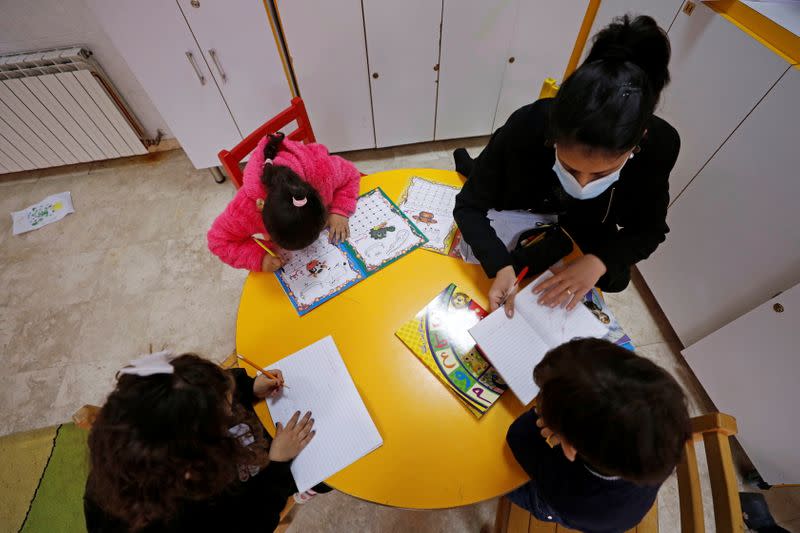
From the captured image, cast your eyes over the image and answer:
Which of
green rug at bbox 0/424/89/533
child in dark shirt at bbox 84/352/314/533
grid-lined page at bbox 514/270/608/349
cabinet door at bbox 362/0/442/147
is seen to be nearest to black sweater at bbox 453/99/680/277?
grid-lined page at bbox 514/270/608/349

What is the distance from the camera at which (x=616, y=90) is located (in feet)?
2.37

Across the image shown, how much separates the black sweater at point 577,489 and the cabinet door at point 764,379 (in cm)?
95

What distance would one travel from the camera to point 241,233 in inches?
48.8

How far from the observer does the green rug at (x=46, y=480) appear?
1.44 meters

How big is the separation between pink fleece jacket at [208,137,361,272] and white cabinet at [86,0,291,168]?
2.98ft

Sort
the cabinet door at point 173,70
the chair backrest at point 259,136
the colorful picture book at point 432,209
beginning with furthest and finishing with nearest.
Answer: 1. the cabinet door at point 173,70
2. the chair backrest at point 259,136
3. the colorful picture book at point 432,209

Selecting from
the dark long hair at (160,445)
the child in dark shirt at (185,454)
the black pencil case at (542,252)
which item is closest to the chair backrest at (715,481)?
the black pencil case at (542,252)

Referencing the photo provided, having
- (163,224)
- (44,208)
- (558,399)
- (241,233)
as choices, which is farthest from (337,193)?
(44,208)

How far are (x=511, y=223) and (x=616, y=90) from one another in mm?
537

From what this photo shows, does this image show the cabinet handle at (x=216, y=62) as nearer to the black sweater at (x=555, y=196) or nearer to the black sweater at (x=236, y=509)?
the black sweater at (x=555, y=196)

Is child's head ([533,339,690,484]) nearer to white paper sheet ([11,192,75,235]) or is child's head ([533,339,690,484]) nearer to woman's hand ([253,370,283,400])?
woman's hand ([253,370,283,400])

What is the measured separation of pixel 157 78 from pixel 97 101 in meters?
0.65

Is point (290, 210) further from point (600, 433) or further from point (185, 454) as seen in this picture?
point (600, 433)

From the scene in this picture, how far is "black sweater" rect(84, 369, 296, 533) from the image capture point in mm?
841
